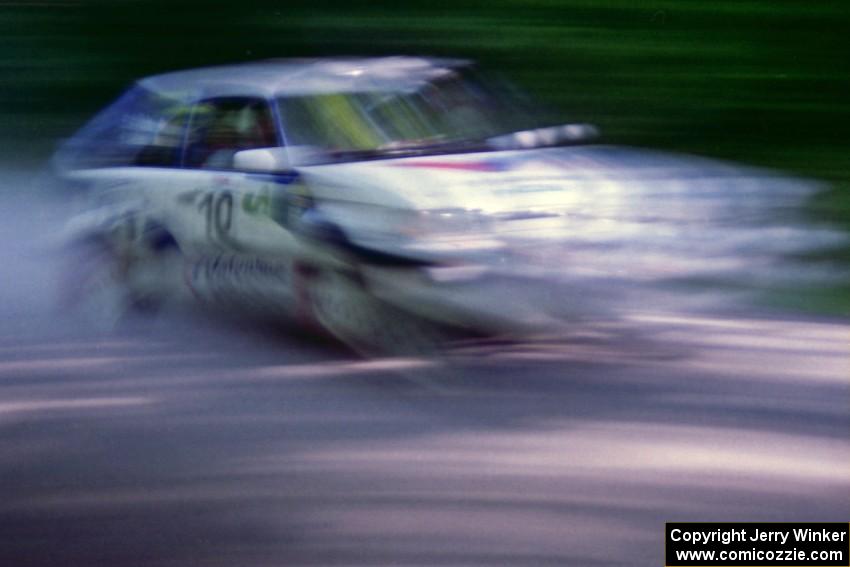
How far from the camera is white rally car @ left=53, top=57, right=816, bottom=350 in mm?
3898

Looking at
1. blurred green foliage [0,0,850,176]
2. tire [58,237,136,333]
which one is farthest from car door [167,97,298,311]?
blurred green foliage [0,0,850,176]

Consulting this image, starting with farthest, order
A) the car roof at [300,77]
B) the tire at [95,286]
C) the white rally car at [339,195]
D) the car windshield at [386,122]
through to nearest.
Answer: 1. the tire at [95,286]
2. the car roof at [300,77]
3. the car windshield at [386,122]
4. the white rally car at [339,195]

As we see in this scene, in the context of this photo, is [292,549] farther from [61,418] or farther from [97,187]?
[97,187]

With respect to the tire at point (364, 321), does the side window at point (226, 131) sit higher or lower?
higher

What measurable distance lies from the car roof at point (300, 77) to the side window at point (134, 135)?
0.07 m

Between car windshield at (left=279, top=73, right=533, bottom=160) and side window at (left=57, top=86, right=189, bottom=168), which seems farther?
side window at (left=57, top=86, right=189, bottom=168)

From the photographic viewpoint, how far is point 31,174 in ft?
16.1

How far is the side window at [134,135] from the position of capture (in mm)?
4352

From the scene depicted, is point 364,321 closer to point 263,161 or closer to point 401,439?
point 401,439

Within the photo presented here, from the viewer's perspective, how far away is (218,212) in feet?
13.6

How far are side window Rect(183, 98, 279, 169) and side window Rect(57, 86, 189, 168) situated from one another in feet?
0.22

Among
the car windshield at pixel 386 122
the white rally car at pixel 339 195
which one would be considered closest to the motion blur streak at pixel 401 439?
the white rally car at pixel 339 195

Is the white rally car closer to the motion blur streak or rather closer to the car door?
the car door

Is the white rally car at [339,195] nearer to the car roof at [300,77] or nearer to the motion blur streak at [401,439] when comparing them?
the car roof at [300,77]
